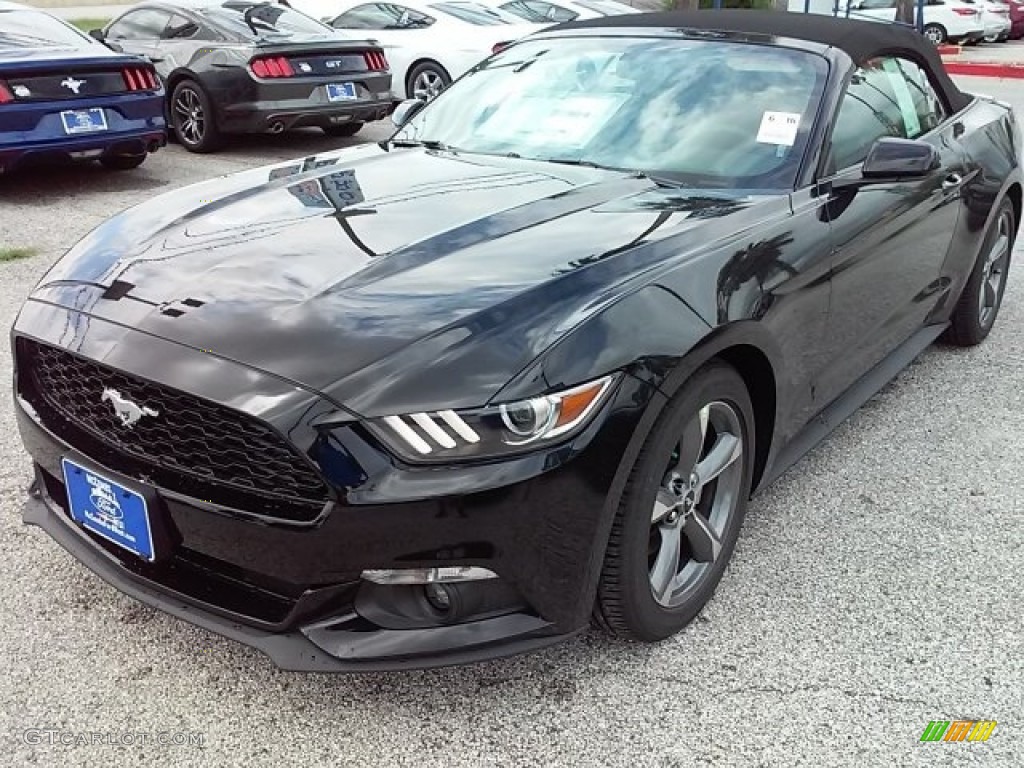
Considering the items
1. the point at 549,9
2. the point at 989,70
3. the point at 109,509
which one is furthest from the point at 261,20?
the point at 989,70

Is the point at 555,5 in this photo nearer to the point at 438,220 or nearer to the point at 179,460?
the point at 438,220

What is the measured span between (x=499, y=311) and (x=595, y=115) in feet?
4.93

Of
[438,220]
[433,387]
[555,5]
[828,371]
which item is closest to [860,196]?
[828,371]

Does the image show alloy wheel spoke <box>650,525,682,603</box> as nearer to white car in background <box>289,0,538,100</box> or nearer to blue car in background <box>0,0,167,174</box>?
blue car in background <box>0,0,167,174</box>

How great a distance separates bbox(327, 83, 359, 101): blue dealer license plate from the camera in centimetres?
897

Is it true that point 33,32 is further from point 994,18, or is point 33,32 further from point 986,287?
point 994,18

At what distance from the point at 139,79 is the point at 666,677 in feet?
22.0

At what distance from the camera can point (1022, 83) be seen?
638 inches

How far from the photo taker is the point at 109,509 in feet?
7.71

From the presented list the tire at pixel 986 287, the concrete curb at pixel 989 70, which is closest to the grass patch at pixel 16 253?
the tire at pixel 986 287

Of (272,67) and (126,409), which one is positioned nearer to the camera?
(126,409)

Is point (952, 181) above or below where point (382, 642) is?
above

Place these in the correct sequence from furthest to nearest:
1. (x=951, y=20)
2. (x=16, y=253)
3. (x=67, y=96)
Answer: (x=951, y=20)
(x=67, y=96)
(x=16, y=253)

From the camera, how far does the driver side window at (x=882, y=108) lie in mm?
3379
